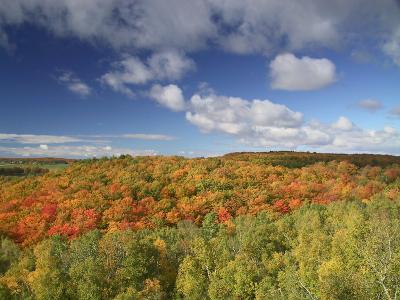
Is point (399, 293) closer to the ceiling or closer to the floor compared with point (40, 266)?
closer to the ceiling

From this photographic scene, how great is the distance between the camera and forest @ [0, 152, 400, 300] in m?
56.4

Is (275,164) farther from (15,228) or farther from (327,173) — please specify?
(15,228)

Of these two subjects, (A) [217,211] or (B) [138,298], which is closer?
(B) [138,298]

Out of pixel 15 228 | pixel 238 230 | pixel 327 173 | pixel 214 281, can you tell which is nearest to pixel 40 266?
pixel 214 281

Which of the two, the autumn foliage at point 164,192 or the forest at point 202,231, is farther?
the autumn foliage at point 164,192

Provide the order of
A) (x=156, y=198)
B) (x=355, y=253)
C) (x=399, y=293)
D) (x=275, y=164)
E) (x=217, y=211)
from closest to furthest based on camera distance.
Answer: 1. (x=399, y=293)
2. (x=355, y=253)
3. (x=217, y=211)
4. (x=156, y=198)
5. (x=275, y=164)

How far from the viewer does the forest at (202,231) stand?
5638 centimetres

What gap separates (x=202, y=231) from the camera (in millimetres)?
105938

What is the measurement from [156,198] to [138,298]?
9952 centimetres

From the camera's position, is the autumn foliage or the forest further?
the autumn foliage

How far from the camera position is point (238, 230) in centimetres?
9388

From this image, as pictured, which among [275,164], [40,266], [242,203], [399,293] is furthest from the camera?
[275,164]

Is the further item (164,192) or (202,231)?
(164,192)

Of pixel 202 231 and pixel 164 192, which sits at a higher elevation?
pixel 164 192
